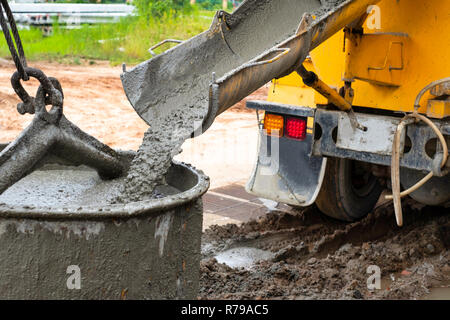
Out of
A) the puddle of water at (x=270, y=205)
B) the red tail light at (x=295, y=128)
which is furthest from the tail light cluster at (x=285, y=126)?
the puddle of water at (x=270, y=205)

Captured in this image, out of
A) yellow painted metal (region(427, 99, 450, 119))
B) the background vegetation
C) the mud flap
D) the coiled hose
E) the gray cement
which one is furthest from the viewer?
the background vegetation

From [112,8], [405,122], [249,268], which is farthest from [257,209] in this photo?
[112,8]

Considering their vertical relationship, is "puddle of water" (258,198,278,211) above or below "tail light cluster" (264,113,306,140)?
below

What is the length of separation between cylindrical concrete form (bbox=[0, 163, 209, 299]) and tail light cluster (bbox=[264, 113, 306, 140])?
187cm

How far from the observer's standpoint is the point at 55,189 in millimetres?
3137

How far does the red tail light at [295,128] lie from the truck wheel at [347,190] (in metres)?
0.39

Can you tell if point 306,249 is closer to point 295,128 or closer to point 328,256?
point 328,256

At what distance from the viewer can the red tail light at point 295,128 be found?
13.7 ft

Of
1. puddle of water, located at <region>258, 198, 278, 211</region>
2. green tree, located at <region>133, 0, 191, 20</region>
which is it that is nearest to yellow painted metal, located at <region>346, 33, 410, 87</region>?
puddle of water, located at <region>258, 198, 278, 211</region>

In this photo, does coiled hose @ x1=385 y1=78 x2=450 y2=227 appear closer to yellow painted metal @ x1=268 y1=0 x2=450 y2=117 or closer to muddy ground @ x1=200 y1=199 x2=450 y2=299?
yellow painted metal @ x1=268 y1=0 x2=450 y2=117

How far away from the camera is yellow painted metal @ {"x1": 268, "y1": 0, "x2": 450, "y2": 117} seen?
3686mm

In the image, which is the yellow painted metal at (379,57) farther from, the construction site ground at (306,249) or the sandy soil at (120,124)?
the sandy soil at (120,124)

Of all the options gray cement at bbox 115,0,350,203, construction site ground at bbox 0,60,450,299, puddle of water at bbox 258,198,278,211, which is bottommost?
puddle of water at bbox 258,198,278,211
